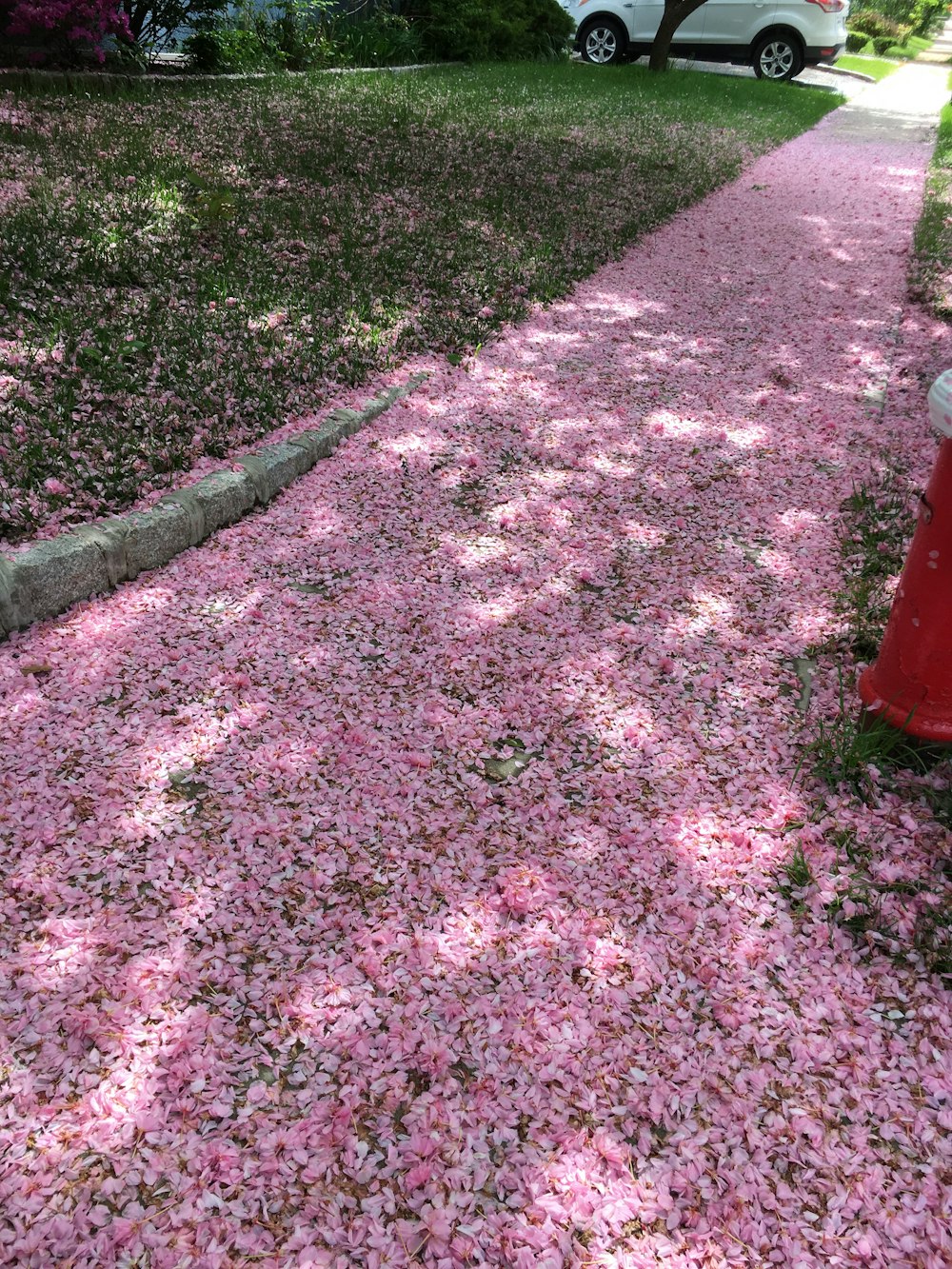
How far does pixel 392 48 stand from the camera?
598 inches

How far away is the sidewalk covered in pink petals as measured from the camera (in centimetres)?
167

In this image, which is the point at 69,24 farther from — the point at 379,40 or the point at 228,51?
the point at 379,40

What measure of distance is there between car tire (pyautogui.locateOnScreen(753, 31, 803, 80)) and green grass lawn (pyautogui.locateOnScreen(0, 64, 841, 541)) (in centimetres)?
869

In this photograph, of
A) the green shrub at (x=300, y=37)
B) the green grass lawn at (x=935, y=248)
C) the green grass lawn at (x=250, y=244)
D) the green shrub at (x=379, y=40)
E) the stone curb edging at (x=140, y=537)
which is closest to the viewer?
the stone curb edging at (x=140, y=537)

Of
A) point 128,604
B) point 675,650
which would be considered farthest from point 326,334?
point 675,650

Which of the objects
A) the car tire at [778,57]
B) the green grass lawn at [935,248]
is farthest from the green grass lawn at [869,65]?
the green grass lawn at [935,248]

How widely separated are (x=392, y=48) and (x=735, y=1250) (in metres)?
17.9

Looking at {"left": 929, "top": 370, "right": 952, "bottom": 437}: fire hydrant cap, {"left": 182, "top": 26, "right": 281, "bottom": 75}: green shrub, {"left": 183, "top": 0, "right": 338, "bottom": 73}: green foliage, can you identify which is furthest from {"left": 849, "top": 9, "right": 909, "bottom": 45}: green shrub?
{"left": 929, "top": 370, "right": 952, "bottom": 437}: fire hydrant cap

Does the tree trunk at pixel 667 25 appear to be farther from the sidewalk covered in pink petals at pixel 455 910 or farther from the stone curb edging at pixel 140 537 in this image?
the stone curb edging at pixel 140 537

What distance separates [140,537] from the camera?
10.9ft

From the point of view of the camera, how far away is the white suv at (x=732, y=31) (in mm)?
17484

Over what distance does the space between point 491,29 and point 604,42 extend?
3086mm

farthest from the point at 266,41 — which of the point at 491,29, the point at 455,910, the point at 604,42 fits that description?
the point at 455,910

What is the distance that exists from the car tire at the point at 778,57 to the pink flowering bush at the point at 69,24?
14.0 meters
